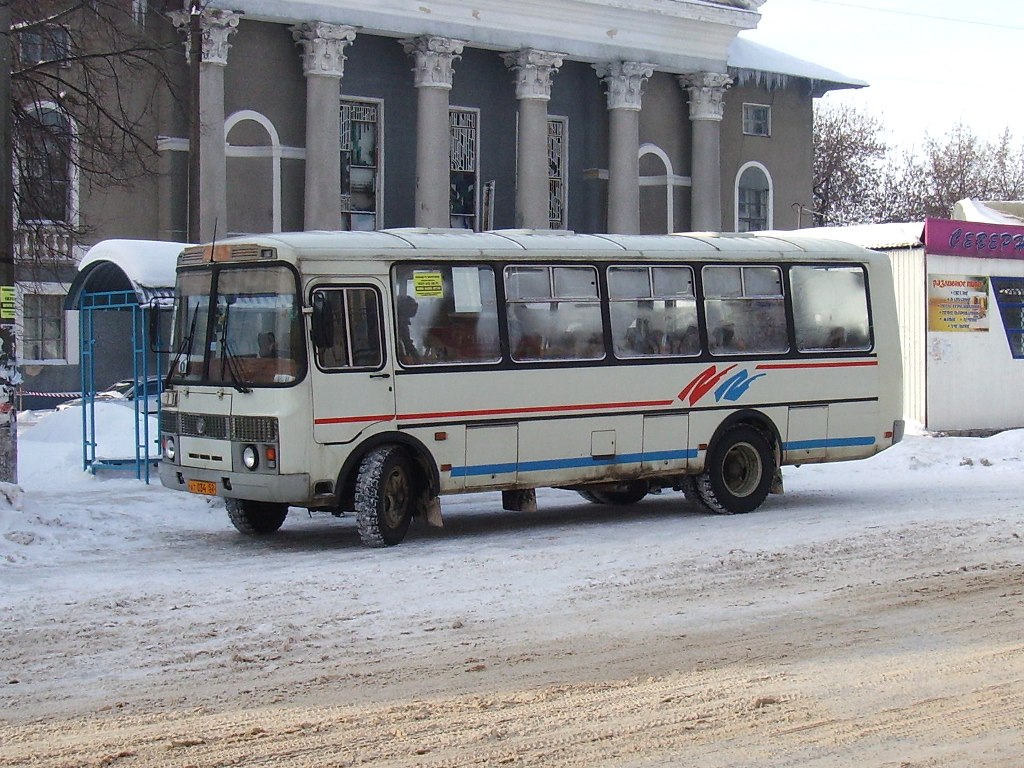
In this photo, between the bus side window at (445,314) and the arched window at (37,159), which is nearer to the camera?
the bus side window at (445,314)

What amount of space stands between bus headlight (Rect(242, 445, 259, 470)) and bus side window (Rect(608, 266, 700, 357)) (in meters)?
3.92

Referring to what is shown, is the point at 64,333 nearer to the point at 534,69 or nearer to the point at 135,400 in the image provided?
the point at 534,69

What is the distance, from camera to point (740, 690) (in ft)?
25.1

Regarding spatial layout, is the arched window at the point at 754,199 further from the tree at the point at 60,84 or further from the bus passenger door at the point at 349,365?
the bus passenger door at the point at 349,365

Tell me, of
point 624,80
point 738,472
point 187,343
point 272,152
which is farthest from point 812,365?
point 624,80

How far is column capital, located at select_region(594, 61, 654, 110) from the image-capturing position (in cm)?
4194

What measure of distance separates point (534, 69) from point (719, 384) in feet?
85.2

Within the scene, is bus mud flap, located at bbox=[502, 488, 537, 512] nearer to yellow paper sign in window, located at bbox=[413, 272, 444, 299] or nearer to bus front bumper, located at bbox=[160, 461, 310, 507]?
yellow paper sign in window, located at bbox=[413, 272, 444, 299]

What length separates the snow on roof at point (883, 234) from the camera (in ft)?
85.3

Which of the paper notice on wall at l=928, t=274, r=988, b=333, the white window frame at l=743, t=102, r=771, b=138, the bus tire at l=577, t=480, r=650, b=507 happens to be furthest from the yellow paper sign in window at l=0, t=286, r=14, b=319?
the white window frame at l=743, t=102, r=771, b=138

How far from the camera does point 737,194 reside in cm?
4628

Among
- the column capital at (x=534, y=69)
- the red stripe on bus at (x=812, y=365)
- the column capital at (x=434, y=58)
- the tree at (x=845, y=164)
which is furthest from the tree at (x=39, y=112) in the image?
the tree at (x=845, y=164)

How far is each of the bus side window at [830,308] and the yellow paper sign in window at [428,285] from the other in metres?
4.49

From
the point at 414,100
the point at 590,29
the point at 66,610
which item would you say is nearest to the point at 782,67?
the point at 590,29
